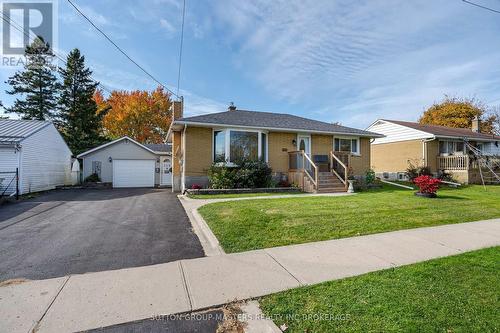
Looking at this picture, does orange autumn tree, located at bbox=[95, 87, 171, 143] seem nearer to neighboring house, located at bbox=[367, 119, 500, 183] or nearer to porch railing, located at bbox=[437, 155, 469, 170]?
neighboring house, located at bbox=[367, 119, 500, 183]

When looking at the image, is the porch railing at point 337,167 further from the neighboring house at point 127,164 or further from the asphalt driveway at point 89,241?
the neighboring house at point 127,164

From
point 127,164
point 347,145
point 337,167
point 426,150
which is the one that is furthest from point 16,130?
point 426,150

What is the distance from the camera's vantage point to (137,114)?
34281 millimetres

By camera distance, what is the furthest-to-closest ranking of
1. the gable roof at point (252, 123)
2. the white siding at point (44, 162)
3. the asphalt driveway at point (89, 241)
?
1. the white siding at point (44, 162)
2. the gable roof at point (252, 123)
3. the asphalt driveway at point (89, 241)

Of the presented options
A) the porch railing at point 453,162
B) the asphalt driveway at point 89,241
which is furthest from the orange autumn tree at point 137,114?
the porch railing at point 453,162

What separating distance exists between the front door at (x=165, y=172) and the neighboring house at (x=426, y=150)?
17.4 m

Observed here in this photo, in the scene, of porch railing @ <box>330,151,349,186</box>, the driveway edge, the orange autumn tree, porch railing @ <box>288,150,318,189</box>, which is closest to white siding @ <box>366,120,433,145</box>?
porch railing @ <box>330,151,349,186</box>

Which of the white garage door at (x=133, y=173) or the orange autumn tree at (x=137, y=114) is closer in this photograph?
the white garage door at (x=133, y=173)

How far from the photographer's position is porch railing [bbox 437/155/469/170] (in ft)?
59.2

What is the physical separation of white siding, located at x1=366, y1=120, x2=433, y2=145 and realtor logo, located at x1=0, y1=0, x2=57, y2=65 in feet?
71.6

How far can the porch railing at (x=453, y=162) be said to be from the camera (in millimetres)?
18047

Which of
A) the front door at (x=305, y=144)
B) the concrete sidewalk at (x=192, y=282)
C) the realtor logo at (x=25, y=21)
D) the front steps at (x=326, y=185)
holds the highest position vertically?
the realtor logo at (x=25, y=21)

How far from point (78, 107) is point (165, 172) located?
15310mm

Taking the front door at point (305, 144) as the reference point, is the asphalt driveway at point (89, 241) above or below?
below
